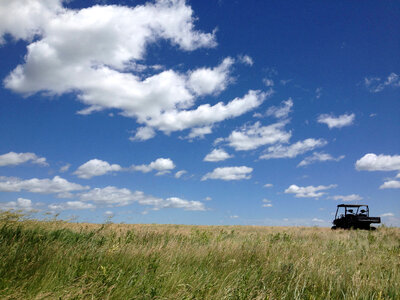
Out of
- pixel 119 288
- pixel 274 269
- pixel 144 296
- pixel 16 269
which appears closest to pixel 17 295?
pixel 16 269

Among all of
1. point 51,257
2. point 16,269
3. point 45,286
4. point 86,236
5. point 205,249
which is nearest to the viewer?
point 45,286

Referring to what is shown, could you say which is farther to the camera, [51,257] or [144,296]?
[51,257]

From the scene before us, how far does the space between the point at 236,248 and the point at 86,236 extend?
14.3 ft

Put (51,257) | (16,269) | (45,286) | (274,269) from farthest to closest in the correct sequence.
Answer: (274,269) < (51,257) < (16,269) < (45,286)

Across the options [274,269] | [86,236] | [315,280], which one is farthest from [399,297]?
[86,236]

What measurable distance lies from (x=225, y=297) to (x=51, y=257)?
337 centimetres

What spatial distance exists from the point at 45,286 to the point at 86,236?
4.74 m

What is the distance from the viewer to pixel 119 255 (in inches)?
238

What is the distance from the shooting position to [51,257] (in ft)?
17.8

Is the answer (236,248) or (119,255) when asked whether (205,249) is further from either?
(119,255)

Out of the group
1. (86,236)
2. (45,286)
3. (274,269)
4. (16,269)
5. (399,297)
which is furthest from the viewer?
(86,236)

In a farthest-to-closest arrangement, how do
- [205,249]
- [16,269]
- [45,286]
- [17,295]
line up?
[205,249], [16,269], [45,286], [17,295]

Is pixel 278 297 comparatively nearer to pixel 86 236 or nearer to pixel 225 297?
pixel 225 297

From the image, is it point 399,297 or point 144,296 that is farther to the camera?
point 399,297
